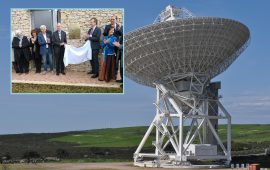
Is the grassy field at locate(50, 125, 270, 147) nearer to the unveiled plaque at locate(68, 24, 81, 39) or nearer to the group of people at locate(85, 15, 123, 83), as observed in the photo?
the group of people at locate(85, 15, 123, 83)

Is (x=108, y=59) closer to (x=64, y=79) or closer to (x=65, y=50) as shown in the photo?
(x=65, y=50)

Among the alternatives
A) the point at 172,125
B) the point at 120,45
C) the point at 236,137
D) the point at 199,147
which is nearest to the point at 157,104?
the point at 172,125

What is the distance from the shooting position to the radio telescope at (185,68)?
59.9 m

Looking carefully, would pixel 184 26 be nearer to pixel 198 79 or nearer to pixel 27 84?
pixel 198 79

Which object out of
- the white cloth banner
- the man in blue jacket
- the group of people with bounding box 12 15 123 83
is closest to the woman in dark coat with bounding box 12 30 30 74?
the group of people with bounding box 12 15 123 83

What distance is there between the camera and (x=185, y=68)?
6419 cm

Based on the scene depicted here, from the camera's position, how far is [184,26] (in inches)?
2329

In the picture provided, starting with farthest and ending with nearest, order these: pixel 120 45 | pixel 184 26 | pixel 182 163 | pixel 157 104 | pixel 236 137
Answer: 1. pixel 236 137
2. pixel 157 104
3. pixel 182 163
4. pixel 184 26
5. pixel 120 45

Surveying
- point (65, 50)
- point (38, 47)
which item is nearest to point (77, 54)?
point (65, 50)

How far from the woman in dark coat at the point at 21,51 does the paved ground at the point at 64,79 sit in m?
0.43

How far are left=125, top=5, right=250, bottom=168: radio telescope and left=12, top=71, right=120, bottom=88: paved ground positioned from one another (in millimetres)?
29977

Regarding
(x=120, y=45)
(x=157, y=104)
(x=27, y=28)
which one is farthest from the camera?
(x=157, y=104)

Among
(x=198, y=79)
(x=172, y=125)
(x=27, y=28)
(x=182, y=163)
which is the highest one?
(x=27, y=28)

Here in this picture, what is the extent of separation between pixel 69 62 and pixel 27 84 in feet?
9.36
